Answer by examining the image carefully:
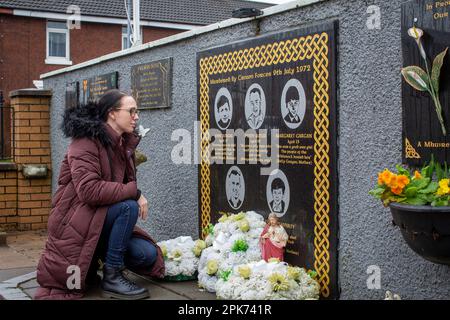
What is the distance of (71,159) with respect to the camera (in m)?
4.44

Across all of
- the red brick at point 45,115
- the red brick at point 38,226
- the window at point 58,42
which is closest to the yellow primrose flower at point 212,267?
the red brick at point 38,226

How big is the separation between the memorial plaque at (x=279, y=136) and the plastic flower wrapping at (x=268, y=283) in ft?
0.67

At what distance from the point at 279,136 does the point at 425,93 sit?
133 cm

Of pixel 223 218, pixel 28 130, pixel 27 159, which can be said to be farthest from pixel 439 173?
pixel 28 130

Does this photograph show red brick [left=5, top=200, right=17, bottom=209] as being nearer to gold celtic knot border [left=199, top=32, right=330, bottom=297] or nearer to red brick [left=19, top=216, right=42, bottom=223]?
red brick [left=19, top=216, right=42, bottom=223]

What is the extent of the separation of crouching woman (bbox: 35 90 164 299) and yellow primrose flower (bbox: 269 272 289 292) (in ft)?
3.25

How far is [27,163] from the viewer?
29.9 ft

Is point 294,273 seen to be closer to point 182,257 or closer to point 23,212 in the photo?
point 182,257

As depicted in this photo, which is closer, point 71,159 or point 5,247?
Result: point 71,159

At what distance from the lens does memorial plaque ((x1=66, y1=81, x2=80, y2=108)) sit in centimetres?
845

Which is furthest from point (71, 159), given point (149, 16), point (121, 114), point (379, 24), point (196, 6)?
point (196, 6)

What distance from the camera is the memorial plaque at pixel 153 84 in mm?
6137
